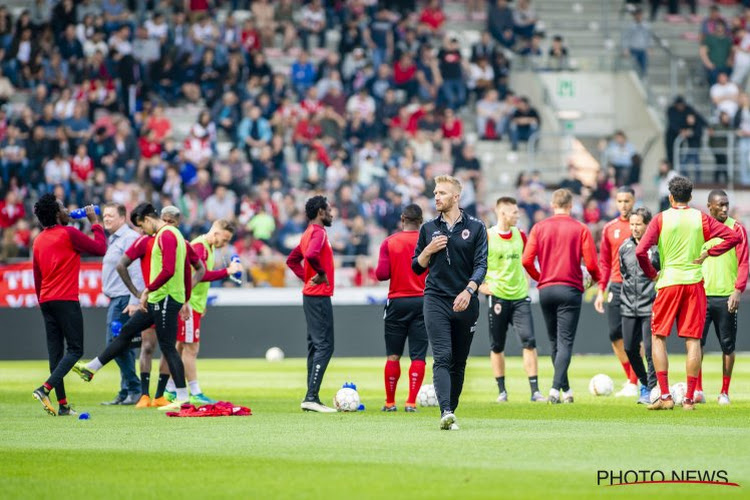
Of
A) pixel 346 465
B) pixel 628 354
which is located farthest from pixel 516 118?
pixel 346 465

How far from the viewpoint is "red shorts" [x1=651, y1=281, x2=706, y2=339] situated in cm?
1427

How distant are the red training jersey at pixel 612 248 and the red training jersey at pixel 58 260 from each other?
6220 mm

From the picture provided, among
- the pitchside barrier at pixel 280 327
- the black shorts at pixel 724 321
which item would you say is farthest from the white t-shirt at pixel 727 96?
the black shorts at pixel 724 321

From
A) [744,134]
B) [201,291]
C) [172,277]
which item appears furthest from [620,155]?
[172,277]

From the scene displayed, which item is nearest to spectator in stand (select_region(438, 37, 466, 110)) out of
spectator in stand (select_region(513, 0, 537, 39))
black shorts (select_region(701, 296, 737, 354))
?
spectator in stand (select_region(513, 0, 537, 39))

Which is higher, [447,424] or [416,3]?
[416,3]

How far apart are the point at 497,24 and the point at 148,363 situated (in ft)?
71.5

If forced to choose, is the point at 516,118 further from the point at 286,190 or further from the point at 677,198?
the point at 677,198

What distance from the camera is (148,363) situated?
55.3 feet

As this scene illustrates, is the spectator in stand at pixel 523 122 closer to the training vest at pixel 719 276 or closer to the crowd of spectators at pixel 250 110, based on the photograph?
the crowd of spectators at pixel 250 110

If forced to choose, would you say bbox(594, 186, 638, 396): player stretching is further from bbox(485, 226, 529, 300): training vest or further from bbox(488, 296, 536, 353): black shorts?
bbox(485, 226, 529, 300): training vest

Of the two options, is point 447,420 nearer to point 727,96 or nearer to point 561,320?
point 561,320

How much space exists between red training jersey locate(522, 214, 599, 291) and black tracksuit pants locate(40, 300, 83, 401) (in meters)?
5.09

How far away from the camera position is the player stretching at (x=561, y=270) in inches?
629
